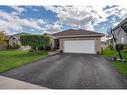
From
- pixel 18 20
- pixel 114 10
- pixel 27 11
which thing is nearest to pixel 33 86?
pixel 27 11

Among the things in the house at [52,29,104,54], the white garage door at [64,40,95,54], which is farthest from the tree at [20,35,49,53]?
the white garage door at [64,40,95,54]

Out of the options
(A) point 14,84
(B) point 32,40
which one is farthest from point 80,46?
(A) point 14,84

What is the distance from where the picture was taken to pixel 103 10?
21.5 meters

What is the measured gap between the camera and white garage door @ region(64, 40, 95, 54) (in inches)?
942

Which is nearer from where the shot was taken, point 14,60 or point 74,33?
point 14,60

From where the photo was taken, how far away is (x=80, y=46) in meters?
24.5

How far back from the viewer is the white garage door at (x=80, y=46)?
2392cm

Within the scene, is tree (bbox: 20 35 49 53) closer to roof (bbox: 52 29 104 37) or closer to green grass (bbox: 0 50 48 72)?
green grass (bbox: 0 50 48 72)

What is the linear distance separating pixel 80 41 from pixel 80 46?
2.52 ft

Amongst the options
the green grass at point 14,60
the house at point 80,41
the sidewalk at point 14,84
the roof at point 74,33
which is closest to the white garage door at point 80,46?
the house at point 80,41

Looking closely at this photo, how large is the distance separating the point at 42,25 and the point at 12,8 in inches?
195

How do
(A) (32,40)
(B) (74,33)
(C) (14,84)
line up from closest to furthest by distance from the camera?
(C) (14,84)
(A) (32,40)
(B) (74,33)

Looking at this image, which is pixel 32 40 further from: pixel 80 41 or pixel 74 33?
pixel 80 41

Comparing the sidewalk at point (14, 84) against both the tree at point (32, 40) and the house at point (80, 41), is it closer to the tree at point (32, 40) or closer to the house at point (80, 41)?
the tree at point (32, 40)
